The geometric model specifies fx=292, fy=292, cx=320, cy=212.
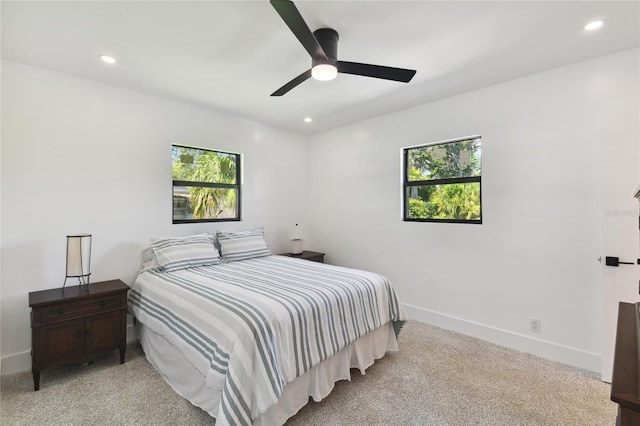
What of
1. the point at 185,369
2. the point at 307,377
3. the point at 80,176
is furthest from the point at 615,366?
the point at 80,176

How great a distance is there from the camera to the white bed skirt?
5.95 ft

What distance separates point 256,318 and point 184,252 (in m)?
1.66

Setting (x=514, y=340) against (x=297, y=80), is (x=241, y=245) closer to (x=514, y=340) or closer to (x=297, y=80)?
(x=297, y=80)

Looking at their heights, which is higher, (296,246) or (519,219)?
(519,219)

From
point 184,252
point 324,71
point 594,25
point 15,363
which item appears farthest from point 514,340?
point 15,363

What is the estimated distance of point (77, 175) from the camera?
276 centimetres

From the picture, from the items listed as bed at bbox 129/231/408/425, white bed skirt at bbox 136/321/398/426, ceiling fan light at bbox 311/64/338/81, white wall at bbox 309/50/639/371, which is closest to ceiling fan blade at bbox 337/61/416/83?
ceiling fan light at bbox 311/64/338/81

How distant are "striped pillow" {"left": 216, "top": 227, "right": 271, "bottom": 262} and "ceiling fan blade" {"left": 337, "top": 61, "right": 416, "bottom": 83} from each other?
227cm

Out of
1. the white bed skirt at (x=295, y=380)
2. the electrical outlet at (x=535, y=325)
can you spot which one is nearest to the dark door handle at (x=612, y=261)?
the electrical outlet at (x=535, y=325)

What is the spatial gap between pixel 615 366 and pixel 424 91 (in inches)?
110

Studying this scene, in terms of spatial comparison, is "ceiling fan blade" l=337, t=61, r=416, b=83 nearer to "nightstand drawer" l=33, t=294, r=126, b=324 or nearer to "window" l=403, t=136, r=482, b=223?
"window" l=403, t=136, r=482, b=223

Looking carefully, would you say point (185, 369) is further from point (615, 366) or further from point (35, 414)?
point (615, 366)

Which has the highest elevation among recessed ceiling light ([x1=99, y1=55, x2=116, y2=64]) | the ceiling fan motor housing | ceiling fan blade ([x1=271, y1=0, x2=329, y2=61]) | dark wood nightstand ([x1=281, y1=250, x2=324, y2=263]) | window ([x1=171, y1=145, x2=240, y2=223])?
recessed ceiling light ([x1=99, y1=55, x2=116, y2=64])

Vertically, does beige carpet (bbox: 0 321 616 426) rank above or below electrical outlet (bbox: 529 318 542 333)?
below
